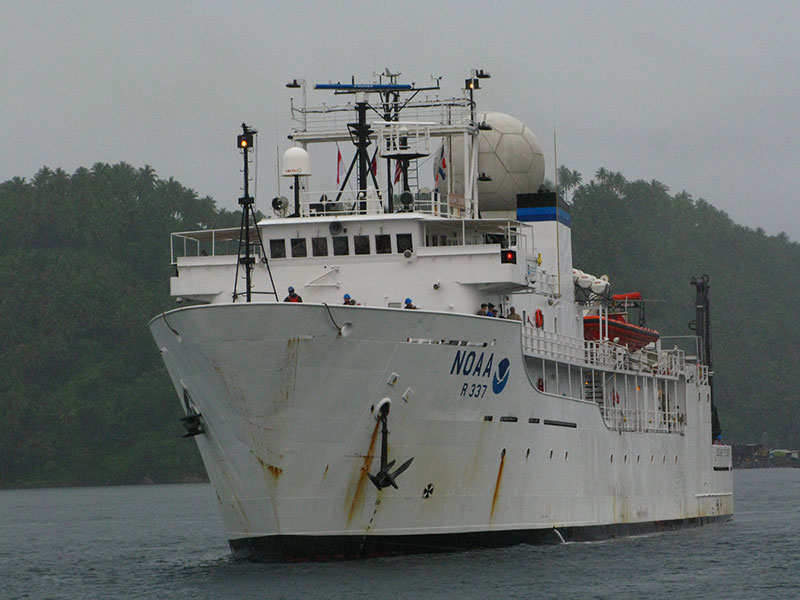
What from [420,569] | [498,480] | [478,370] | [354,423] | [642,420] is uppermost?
[478,370]

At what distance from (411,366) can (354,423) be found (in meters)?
1.76

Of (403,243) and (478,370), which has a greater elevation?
(403,243)

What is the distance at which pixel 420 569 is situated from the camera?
103ft

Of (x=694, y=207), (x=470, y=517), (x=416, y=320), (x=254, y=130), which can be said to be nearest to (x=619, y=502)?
(x=470, y=517)

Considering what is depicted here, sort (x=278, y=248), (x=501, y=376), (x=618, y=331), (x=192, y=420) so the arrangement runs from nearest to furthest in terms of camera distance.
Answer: (x=192, y=420) < (x=501, y=376) < (x=278, y=248) < (x=618, y=331)

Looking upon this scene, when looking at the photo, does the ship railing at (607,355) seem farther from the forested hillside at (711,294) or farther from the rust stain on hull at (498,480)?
the forested hillside at (711,294)

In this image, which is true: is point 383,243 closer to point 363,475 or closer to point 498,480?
point 498,480

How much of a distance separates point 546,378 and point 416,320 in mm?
8057

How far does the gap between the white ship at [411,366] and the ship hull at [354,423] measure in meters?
0.05

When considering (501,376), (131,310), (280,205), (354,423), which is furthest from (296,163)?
(131,310)

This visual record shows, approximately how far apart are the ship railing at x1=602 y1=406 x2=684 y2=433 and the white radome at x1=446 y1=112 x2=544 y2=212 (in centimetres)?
699

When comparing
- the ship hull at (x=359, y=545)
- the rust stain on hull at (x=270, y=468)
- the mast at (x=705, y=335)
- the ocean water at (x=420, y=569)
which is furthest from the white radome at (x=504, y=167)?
the rust stain on hull at (x=270, y=468)

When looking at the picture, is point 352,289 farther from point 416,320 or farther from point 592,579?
point 592,579

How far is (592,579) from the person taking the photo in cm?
3194
